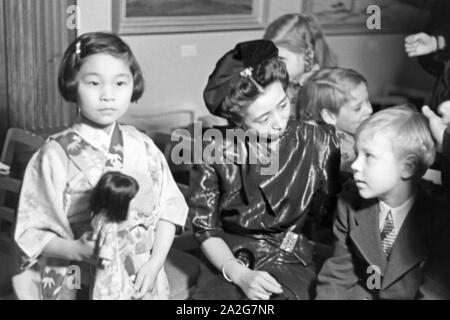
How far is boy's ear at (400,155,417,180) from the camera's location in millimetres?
1196

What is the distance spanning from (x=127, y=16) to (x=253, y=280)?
511 mm

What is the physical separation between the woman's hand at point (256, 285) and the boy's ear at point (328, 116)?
14.4 inches

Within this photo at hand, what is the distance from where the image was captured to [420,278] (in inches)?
48.2

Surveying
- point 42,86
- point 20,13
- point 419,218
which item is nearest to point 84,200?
point 42,86

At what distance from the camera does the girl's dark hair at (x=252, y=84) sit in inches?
47.1

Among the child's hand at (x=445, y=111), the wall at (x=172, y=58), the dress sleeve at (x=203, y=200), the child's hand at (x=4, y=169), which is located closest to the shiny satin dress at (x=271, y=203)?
the dress sleeve at (x=203, y=200)

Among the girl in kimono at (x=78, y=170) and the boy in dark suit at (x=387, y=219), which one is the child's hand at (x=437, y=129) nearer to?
the boy in dark suit at (x=387, y=219)

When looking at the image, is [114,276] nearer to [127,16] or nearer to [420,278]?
[127,16]

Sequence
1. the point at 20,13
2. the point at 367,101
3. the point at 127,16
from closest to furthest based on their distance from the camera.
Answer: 1. the point at 20,13
2. the point at 127,16
3. the point at 367,101

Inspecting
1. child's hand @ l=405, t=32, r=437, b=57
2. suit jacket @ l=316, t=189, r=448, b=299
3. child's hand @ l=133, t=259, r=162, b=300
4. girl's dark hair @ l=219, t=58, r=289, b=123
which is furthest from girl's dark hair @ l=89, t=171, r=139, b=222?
child's hand @ l=405, t=32, r=437, b=57

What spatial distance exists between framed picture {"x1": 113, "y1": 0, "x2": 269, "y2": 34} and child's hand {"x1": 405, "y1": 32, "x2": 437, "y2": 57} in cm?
35

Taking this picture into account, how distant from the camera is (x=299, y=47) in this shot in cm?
145

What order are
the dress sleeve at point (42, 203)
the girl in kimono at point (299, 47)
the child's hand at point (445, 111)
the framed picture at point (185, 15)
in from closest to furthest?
the dress sleeve at point (42, 203), the framed picture at point (185, 15), the child's hand at point (445, 111), the girl in kimono at point (299, 47)

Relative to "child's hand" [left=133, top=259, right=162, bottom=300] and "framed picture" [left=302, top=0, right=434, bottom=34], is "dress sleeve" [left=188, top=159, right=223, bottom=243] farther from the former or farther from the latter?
"framed picture" [left=302, top=0, right=434, bottom=34]
